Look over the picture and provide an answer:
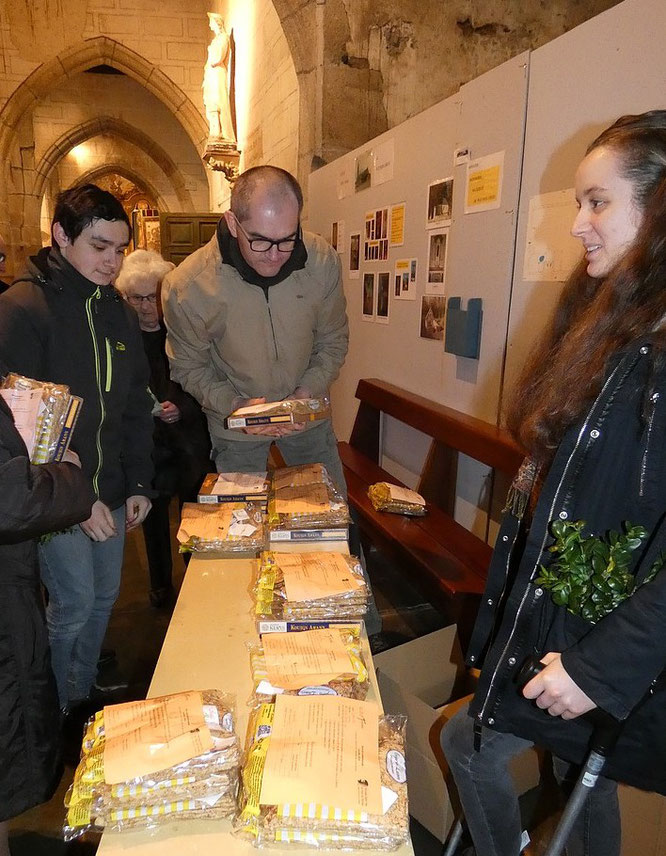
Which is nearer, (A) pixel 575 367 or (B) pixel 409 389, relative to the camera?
(A) pixel 575 367

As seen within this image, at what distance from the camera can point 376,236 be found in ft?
12.0

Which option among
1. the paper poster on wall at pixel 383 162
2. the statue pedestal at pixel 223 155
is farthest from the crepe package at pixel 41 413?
the statue pedestal at pixel 223 155

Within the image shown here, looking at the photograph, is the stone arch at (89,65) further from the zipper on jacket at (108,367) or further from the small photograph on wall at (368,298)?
the zipper on jacket at (108,367)

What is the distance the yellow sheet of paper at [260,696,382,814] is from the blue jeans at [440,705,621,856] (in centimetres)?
36

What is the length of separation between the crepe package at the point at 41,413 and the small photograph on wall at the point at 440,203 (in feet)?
6.88

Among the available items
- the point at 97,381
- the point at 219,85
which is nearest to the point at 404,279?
the point at 97,381

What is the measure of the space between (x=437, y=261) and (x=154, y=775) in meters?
2.61

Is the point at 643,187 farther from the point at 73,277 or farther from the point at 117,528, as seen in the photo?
the point at 117,528

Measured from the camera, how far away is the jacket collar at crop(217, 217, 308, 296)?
81.8 inches

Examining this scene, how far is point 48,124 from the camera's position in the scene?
1284 cm

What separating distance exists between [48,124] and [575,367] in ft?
49.3

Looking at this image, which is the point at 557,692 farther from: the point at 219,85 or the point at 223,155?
the point at 219,85

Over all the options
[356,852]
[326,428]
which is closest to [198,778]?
[356,852]

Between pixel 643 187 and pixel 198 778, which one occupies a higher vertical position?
pixel 643 187
